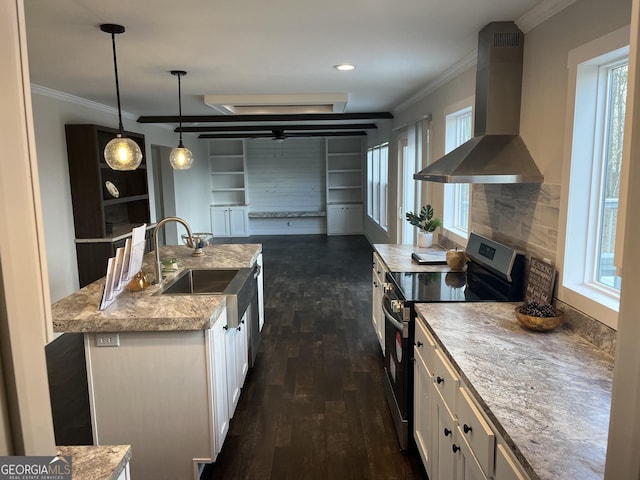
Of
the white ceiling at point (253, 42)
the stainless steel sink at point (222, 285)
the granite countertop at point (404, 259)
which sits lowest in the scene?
the stainless steel sink at point (222, 285)

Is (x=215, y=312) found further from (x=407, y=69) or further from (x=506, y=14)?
(x=407, y=69)

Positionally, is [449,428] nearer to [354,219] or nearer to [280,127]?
[280,127]

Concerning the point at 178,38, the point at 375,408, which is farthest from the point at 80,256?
the point at 375,408

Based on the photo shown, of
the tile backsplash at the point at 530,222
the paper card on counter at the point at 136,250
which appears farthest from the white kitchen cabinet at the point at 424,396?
the paper card on counter at the point at 136,250

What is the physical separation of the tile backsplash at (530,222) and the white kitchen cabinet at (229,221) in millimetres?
8351

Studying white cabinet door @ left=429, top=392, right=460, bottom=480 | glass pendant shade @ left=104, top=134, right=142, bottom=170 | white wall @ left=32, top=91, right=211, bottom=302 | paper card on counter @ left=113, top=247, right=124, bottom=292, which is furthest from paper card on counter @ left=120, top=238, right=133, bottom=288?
white wall @ left=32, top=91, right=211, bottom=302

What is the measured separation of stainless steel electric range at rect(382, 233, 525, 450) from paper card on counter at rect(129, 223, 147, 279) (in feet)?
4.93

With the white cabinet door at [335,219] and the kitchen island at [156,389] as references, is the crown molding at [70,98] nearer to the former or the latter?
the kitchen island at [156,389]

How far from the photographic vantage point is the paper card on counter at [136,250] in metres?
2.61

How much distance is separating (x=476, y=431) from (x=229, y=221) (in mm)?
10075

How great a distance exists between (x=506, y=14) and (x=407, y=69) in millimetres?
1426

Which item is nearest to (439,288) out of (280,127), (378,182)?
(378,182)

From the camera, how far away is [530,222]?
2510 millimetres

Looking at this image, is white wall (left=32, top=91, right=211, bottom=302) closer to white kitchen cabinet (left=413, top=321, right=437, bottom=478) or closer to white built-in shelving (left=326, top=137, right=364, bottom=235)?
white kitchen cabinet (left=413, top=321, right=437, bottom=478)
